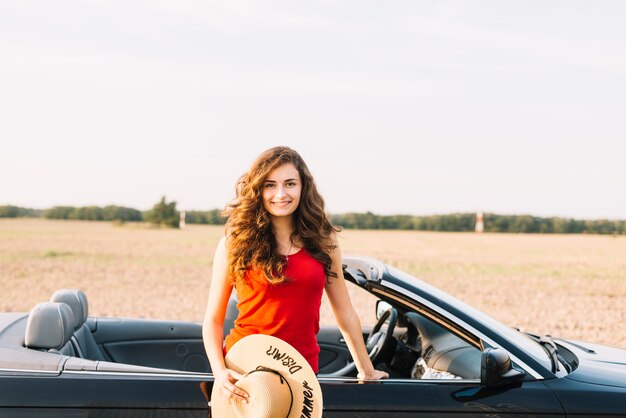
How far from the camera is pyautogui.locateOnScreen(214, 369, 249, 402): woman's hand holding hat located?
8.07 ft

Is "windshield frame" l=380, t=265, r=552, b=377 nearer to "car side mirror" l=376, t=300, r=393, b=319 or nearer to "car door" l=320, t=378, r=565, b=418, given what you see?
"car door" l=320, t=378, r=565, b=418

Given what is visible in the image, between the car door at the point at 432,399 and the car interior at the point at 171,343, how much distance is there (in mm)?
185

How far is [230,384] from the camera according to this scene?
2.48 m

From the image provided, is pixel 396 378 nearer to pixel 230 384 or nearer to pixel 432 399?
pixel 432 399

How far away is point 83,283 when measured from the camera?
1702 cm

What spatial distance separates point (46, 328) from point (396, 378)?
152 cm

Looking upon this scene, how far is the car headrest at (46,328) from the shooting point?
299 centimetres

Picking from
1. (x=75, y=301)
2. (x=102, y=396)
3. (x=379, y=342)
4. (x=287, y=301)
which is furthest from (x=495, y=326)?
(x=75, y=301)

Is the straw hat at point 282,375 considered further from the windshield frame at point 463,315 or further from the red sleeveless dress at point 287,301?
the windshield frame at point 463,315

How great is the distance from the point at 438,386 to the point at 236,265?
978 mm

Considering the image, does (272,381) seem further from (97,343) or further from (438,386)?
(97,343)

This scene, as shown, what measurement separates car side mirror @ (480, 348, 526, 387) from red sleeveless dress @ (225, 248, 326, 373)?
0.71 metres

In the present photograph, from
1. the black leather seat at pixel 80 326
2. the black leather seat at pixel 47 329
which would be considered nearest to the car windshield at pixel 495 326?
the black leather seat at pixel 47 329

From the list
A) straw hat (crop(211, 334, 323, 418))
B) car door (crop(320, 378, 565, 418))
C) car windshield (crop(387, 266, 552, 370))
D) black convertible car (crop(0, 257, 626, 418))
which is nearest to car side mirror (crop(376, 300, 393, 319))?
black convertible car (crop(0, 257, 626, 418))
